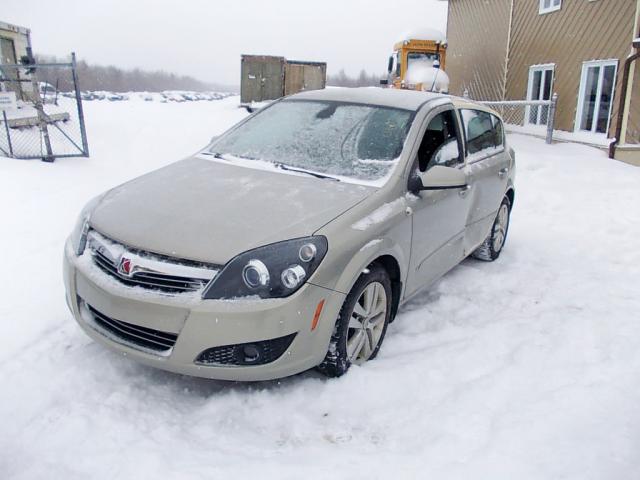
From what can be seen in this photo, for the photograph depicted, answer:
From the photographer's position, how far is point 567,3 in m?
14.6

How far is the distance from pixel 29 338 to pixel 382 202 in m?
2.46

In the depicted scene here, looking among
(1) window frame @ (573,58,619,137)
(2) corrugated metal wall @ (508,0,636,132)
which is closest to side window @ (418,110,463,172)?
(2) corrugated metal wall @ (508,0,636,132)

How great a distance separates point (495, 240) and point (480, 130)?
125cm

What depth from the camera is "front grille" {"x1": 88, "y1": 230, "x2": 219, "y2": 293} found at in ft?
8.70

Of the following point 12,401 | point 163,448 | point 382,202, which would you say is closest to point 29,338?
point 12,401

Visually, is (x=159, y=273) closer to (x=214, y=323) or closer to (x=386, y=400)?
(x=214, y=323)

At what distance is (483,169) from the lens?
4840 mm

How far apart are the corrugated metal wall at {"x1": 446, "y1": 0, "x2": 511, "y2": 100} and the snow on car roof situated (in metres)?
15.4

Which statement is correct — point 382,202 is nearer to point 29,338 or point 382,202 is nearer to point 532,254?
point 29,338

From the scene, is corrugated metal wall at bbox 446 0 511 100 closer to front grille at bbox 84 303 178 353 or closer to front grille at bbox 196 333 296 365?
front grille at bbox 196 333 296 365

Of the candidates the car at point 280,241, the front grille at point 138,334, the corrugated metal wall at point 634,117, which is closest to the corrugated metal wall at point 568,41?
the corrugated metal wall at point 634,117

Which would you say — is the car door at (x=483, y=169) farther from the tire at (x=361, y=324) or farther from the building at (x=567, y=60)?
the building at (x=567, y=60)

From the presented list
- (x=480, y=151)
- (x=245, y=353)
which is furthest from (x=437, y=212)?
(x=245, y=353)

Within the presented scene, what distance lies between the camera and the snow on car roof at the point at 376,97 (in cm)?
411
